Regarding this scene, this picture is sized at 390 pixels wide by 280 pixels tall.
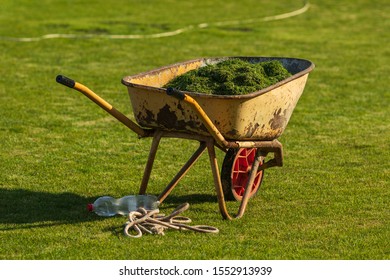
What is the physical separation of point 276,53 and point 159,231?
882cm

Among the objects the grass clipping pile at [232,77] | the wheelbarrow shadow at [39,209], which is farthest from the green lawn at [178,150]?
the grass clipping pile at [232,77]

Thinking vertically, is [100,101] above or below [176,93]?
below

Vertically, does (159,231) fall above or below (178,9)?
above

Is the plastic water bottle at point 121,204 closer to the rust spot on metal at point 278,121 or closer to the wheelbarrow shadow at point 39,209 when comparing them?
the wheelbarrow shadow at point 39,209

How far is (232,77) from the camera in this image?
7.96 metres

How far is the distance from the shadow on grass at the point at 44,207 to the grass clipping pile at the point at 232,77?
1.01 meters

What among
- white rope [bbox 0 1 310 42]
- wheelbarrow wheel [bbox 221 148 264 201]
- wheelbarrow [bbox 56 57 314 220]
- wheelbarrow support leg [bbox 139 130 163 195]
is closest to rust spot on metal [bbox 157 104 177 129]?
wheelbarrow [bbox 56 57 314 220]

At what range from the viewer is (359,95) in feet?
42.0

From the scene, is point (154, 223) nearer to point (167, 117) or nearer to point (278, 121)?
point (167, 117)

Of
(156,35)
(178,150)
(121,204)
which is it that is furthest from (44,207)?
(156,35)

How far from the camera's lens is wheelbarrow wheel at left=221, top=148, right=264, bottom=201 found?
26.9ft

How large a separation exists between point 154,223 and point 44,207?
1.11 metres
